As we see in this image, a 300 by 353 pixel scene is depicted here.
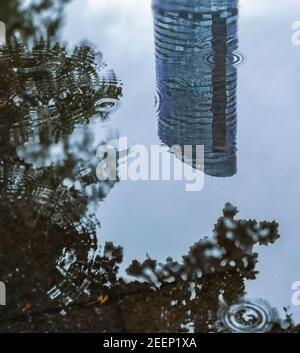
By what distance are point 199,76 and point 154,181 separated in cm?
47

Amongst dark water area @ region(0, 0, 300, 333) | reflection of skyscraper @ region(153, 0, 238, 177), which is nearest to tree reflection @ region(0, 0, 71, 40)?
dark water area @ region(0, 0, 300, 333)

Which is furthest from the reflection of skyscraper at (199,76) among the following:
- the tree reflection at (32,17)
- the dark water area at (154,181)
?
the tree reflection at (32,17)

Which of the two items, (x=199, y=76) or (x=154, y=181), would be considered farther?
(x=199, y=76)

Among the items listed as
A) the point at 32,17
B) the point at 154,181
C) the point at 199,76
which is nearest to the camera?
the point at 154,181

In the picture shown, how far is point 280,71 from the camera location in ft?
6.23

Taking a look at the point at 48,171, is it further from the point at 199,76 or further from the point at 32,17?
the point at 32,17

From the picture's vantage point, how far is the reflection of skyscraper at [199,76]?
1744mm

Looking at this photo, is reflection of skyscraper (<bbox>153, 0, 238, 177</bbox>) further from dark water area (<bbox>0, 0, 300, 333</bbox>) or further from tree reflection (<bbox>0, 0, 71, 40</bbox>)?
tree reflection (<bbox>0, 0, 71, 40</bbox>)

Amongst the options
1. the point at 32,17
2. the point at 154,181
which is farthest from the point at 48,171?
the point at 32,17

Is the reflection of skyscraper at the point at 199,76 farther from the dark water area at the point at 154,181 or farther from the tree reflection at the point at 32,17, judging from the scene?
the tree reflection at the point at 32,17

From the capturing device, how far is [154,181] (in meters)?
1.63

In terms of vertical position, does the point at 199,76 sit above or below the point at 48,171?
above

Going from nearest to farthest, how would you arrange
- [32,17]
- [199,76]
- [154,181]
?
1. [154,181]
2. [199,76]
3. [32,17]

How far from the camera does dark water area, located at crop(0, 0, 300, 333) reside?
1.36 m
